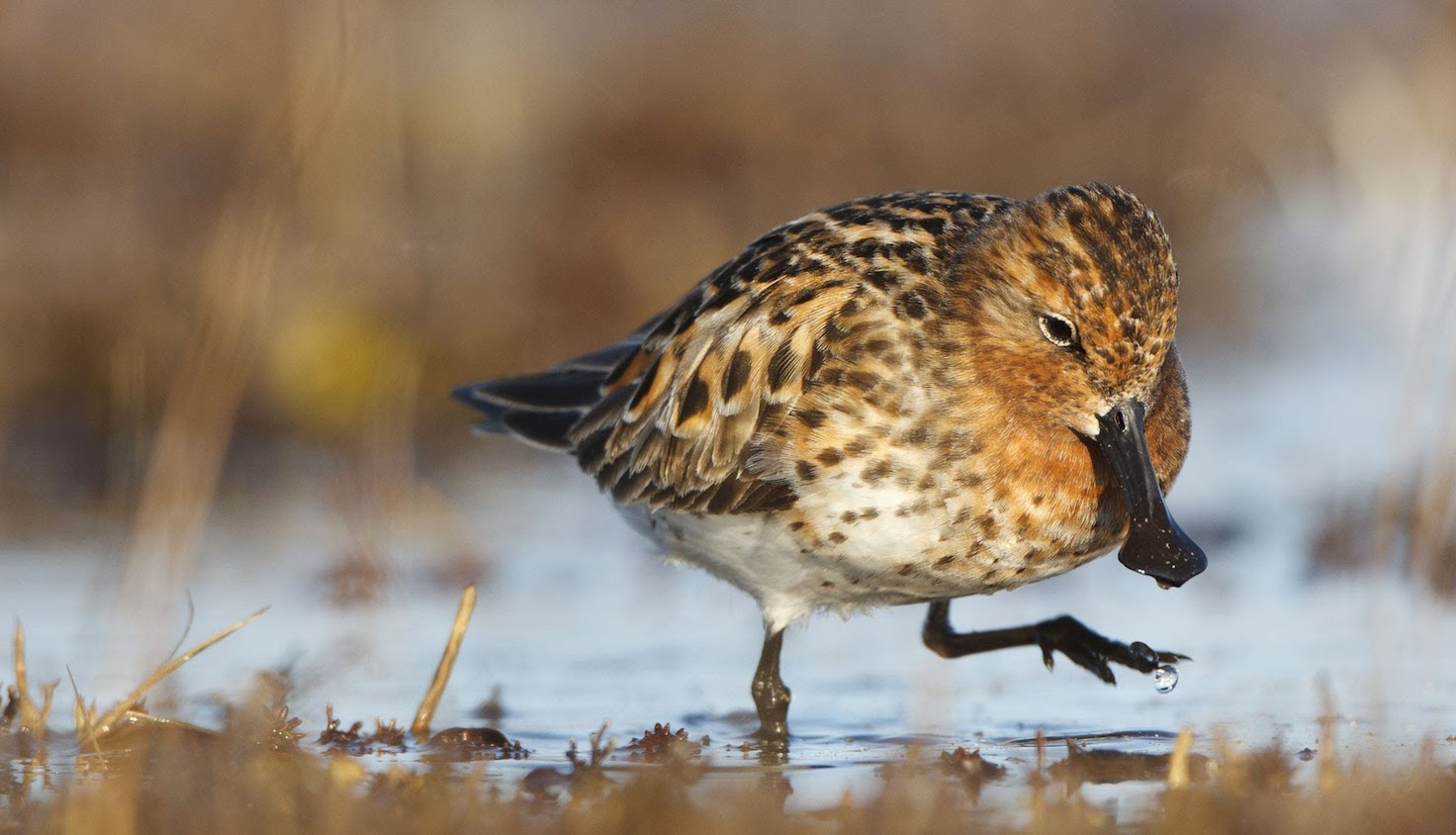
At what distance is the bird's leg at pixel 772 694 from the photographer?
6637 millimetres

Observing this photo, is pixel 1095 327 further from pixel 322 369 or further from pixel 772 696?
pixel 322 369

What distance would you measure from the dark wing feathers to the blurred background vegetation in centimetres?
140

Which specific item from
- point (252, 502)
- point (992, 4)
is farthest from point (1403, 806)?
point (992, 4)

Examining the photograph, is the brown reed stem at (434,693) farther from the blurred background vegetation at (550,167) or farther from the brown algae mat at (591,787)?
the blurred background vegetation at (550,167)

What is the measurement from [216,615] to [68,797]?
10.9 feet

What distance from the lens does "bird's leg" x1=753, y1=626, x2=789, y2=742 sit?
6637mm

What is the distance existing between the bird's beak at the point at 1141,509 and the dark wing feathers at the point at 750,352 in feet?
2.89

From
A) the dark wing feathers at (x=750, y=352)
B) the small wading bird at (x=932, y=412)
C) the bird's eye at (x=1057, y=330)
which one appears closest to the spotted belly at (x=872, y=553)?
the small wading bird at (x=932, y=412)

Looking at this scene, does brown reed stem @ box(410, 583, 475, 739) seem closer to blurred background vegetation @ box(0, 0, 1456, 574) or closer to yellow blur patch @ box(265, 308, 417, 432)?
blurred background vegetation @ box(0, 0, 1456, 574)

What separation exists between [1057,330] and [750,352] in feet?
3.72

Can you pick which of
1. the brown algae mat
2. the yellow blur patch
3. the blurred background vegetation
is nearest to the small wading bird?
the brown algae mat

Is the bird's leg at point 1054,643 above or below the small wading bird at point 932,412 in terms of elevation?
below

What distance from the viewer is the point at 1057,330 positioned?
598cm

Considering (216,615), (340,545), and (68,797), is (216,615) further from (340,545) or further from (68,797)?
(68,797)
